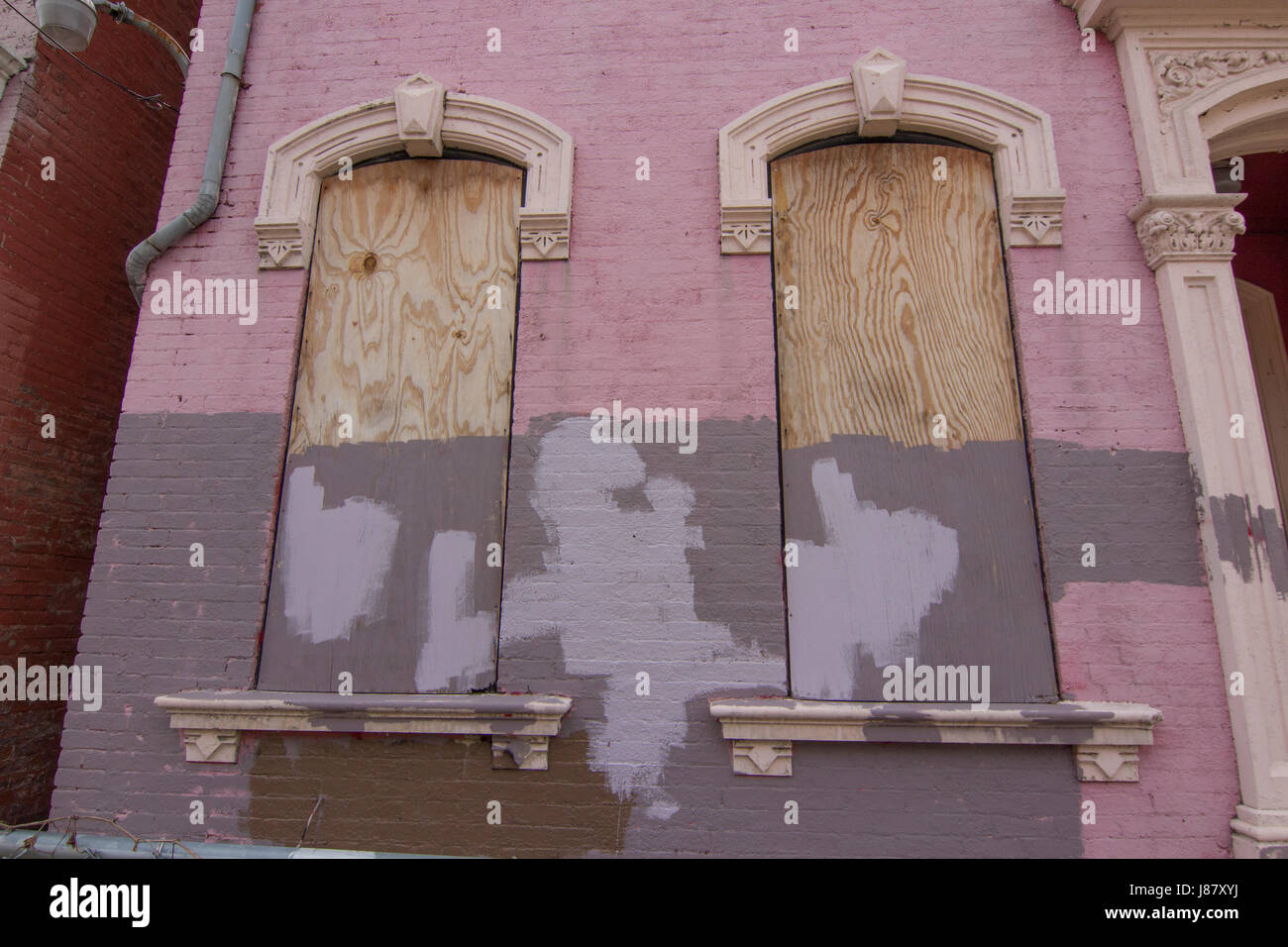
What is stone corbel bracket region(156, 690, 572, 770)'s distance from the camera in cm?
354

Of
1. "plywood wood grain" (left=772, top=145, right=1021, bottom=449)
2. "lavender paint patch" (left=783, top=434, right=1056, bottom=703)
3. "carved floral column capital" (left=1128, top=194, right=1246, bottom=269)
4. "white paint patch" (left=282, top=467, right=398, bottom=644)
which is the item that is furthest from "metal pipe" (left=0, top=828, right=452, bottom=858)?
"carved floral column capital" (left=1128, top=194, right=1246, bottom=269)

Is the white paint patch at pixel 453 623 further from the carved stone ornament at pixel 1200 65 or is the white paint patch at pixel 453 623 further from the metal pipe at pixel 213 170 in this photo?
the carved stone ornament at pixel 1200 65

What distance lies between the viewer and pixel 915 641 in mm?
3711

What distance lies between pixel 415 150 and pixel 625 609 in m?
3.13

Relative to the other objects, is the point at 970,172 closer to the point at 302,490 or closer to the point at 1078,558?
the point at 1078,558

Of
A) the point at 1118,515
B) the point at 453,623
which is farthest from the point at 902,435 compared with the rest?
the point at 453,623

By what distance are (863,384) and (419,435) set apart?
8.40ft

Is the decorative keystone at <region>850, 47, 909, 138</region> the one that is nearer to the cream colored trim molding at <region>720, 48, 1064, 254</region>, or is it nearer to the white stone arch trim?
the cream colored trim molding at <region>720, 48, 1064, 254</region>

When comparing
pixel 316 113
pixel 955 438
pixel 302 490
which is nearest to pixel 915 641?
pixel 955 438

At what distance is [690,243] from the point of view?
4152 millimetres

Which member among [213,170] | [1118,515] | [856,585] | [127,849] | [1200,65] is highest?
[1200,65]

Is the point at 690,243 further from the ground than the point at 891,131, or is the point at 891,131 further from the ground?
the point at 891,131

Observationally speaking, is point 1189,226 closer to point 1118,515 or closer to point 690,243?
point 1118,515

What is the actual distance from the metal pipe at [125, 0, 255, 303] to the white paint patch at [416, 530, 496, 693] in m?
2.48
